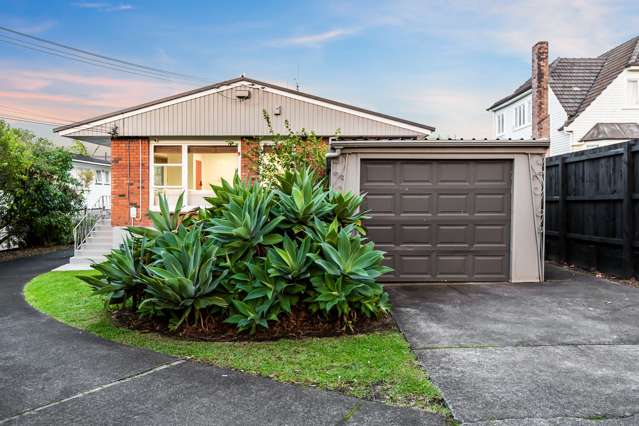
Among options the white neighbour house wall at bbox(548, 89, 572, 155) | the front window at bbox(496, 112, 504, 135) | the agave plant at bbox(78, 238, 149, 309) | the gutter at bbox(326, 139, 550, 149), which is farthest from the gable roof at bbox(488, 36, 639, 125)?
the agave plant at bbox(78, 238, 149, 309)

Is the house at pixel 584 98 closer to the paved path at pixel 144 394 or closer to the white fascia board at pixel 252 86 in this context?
the white fascia board at pixel 252 86

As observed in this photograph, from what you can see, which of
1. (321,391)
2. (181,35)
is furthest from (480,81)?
(321,391)

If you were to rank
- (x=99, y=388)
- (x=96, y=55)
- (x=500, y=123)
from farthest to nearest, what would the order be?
(x=500, y=123) < (x=96, y=55) < (x=99, y=388)

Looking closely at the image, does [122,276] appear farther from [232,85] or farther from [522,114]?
[522,114]

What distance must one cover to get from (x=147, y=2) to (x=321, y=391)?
1477 cm

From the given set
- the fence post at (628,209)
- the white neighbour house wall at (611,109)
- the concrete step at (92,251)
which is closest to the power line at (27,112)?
the concrete step at (92,251)

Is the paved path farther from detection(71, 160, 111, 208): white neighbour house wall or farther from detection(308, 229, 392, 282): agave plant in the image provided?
detection(71, 160, 111, 208): white neighbour house wall

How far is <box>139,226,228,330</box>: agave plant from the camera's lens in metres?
4.86

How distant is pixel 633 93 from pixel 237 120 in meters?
17.8

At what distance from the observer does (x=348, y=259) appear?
4941 mm

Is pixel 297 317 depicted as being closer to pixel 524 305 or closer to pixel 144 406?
pixel 144 406

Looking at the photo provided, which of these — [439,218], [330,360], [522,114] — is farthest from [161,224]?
[522,114]

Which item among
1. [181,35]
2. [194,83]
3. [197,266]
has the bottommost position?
[197,266]

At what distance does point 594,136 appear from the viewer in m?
19.7
